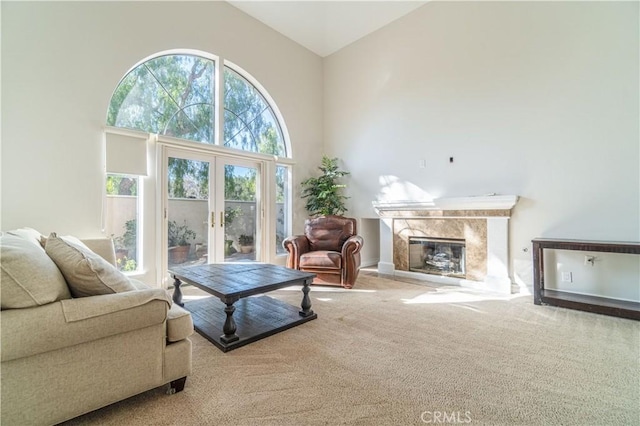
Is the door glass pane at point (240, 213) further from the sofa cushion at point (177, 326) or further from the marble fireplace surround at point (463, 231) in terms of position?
the sofa cushion at point (177, 326)

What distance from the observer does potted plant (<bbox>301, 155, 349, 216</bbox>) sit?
5.23 meters

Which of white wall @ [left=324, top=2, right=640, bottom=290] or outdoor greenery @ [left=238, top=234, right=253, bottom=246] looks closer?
white wall @ [left=324, top=2, right=640, bottom=290]

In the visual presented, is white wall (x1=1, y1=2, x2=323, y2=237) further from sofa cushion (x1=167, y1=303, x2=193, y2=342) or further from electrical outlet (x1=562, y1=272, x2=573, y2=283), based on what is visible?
electrical outlet (x1=562, y1=272, x2=573, y2=283)

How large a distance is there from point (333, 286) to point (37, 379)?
3.00m

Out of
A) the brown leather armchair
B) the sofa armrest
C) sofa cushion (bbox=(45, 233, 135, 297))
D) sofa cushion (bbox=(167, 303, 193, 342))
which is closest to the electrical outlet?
the brown leather armchair

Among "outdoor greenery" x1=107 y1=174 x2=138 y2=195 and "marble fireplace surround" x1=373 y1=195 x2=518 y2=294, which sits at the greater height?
"outdoor greenery" x1=107 y1=174 x2=138 y2=195

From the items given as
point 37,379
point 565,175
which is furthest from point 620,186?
point 37,379

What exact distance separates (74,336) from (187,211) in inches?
116

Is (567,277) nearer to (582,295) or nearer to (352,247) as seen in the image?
(582,295)

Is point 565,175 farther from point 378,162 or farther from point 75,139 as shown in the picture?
point 75,139

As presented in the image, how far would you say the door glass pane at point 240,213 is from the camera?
4.53 m

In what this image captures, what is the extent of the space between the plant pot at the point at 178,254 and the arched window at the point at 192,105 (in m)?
1.59

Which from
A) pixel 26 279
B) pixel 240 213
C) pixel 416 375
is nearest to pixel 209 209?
pixel 240 213

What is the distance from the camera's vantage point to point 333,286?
3.84 m
